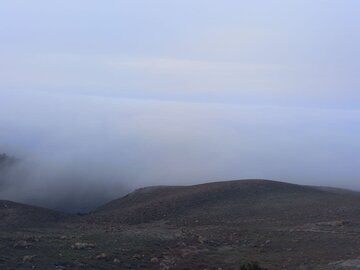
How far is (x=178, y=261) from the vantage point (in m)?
21.6

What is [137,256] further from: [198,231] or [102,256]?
[198,231]

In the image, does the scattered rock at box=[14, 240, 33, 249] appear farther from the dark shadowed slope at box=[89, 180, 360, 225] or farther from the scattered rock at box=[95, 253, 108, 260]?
the dark shadowed slope at box=[89, 180, 360, 225]

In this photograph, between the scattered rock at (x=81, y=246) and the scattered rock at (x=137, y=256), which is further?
the scattered rock at (x=81, y=246)

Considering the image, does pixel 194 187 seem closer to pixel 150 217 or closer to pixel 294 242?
pixel 150 217

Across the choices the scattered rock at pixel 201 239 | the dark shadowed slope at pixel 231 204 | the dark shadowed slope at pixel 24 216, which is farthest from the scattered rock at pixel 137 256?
the dark shadowed slope at pixel 231 204

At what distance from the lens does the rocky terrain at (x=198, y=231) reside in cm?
2102

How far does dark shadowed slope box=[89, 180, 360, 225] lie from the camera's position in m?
33.8

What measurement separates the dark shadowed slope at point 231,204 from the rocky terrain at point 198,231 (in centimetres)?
5

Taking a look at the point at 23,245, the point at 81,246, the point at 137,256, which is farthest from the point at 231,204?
the point at 23,245

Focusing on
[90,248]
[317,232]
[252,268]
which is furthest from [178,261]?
[317,232]

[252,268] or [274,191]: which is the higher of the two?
[274,191]

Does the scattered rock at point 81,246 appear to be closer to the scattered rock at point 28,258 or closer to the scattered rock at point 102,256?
the scattered rock at point 102,256

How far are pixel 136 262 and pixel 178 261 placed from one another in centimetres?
131

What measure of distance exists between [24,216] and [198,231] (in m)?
7.60
